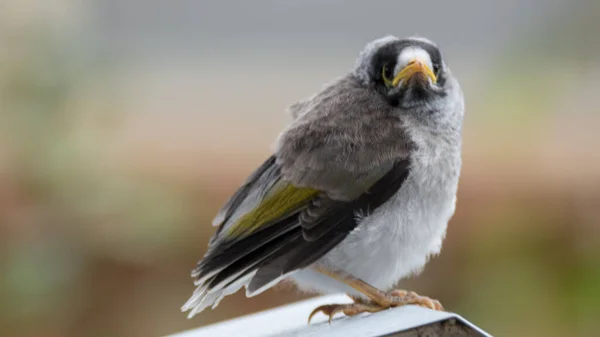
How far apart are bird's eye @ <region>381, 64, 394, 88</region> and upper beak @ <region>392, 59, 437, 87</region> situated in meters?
0.04

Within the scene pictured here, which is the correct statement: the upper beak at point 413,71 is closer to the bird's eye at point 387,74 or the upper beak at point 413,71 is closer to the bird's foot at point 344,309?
the bird's eye at point 387,74

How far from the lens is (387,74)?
251 centimetres

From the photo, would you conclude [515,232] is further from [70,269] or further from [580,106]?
[70,269]

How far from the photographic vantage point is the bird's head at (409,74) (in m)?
2.43

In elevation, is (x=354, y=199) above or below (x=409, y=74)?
below

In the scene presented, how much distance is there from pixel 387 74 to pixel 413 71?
0.12 metres

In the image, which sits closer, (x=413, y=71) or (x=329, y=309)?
(x=329, y=309)

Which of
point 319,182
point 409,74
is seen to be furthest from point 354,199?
point 409,74

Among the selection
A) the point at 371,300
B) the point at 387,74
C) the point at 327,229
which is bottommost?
the point at 371,300

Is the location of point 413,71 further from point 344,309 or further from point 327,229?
point 344,309

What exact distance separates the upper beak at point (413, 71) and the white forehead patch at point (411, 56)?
0.5 inches

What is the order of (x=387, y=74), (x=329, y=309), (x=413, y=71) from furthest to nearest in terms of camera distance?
→ 1. (x=387, y=74)
2. (x=413, y=71)
3. (x=329, y=309)

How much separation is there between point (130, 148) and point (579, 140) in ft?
6.69

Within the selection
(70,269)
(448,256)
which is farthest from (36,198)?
(448,256)
